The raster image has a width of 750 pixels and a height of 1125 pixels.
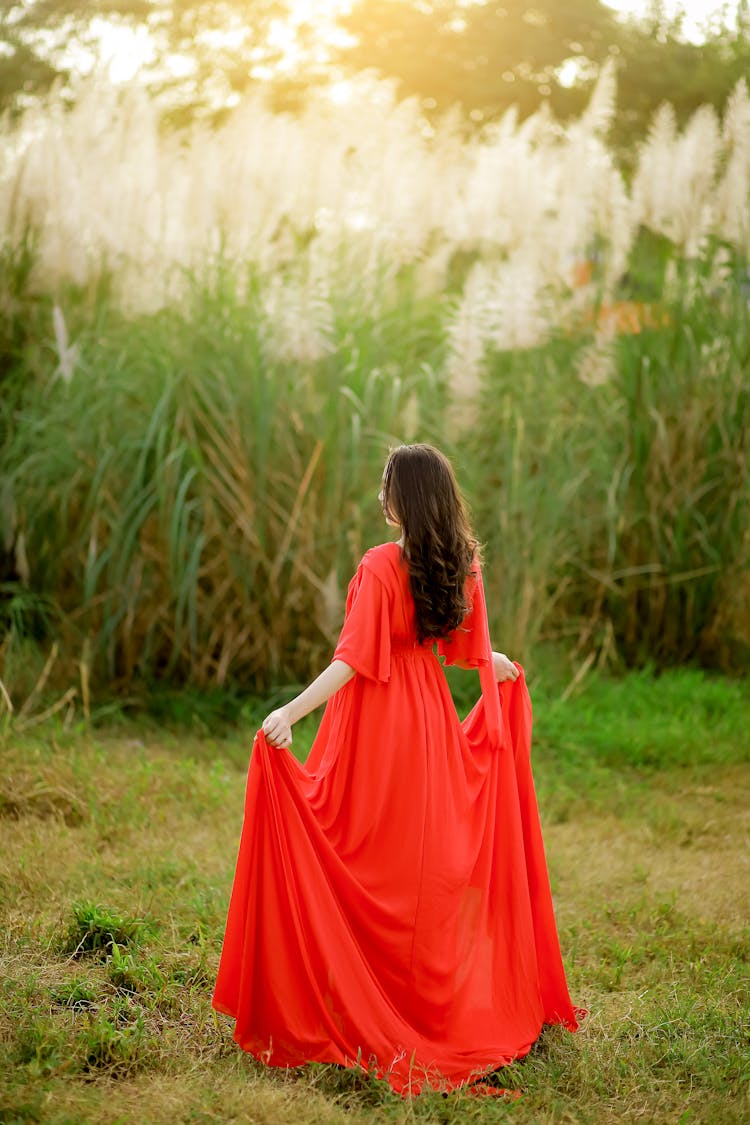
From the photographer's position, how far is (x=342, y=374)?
4.77 m

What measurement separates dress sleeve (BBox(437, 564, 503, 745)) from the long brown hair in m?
0.06

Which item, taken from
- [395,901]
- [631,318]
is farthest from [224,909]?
[631,318]

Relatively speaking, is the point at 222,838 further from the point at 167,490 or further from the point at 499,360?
the point at 499,360

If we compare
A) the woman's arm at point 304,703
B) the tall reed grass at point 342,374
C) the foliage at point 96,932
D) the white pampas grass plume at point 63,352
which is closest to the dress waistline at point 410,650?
the woman's arm at point 304,703

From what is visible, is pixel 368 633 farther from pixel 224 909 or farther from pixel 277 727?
pixel 224 909

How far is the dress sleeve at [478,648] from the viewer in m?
2.48

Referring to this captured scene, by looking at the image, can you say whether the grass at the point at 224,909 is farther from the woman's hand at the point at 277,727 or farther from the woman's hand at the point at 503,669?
the woman's hand at the point at 503,669

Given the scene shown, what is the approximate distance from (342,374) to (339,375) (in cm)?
1

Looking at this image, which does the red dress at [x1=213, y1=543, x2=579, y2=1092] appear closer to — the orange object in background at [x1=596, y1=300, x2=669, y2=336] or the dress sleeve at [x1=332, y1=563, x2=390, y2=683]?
the dress sleeve at [x1=332, y1=563, x2=390, y2=683]

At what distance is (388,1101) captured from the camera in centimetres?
218

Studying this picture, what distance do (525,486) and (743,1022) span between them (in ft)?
8.82

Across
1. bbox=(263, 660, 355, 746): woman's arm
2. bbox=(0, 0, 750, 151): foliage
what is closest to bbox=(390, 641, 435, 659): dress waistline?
bbox=(263, 660, 355, 746): woman's arm

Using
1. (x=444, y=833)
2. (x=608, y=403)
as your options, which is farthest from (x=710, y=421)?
(x=444, y=833)

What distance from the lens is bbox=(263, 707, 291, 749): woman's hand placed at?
224 centimetres
